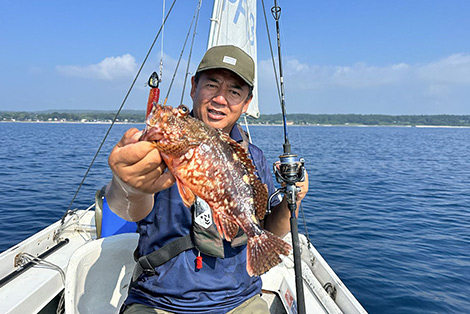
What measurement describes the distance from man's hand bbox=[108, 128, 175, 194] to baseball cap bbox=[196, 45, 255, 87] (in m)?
1.23

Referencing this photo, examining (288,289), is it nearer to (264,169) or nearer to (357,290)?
(264,169)

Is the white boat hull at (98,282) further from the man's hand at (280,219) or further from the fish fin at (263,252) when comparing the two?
the fish fin at (263,252)

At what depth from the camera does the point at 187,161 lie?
95.2 inches

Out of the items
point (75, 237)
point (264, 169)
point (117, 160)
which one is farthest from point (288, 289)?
point (75, 237)

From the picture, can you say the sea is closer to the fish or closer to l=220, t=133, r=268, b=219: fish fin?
l=220, t=133, r=268, b=219: fish fin

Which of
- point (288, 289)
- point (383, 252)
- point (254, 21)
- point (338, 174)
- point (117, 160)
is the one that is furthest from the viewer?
point (338, 174)

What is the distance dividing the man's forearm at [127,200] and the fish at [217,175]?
372mm

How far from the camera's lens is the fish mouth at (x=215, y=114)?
3332mm

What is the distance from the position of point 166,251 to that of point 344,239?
935 cm

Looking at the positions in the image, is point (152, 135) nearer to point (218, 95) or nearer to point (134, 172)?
point (134, 172)

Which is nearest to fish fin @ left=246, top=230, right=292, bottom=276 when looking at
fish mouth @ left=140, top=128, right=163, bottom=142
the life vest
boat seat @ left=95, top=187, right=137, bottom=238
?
the life vest

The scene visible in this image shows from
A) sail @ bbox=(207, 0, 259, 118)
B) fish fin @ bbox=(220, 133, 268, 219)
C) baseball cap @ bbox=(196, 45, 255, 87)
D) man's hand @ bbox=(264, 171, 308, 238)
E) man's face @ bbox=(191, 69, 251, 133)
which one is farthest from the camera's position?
sail @ bbox=(207, 0, 259, 118)

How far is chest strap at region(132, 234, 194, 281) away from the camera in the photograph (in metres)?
2.86

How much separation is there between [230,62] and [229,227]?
1.58 metres
